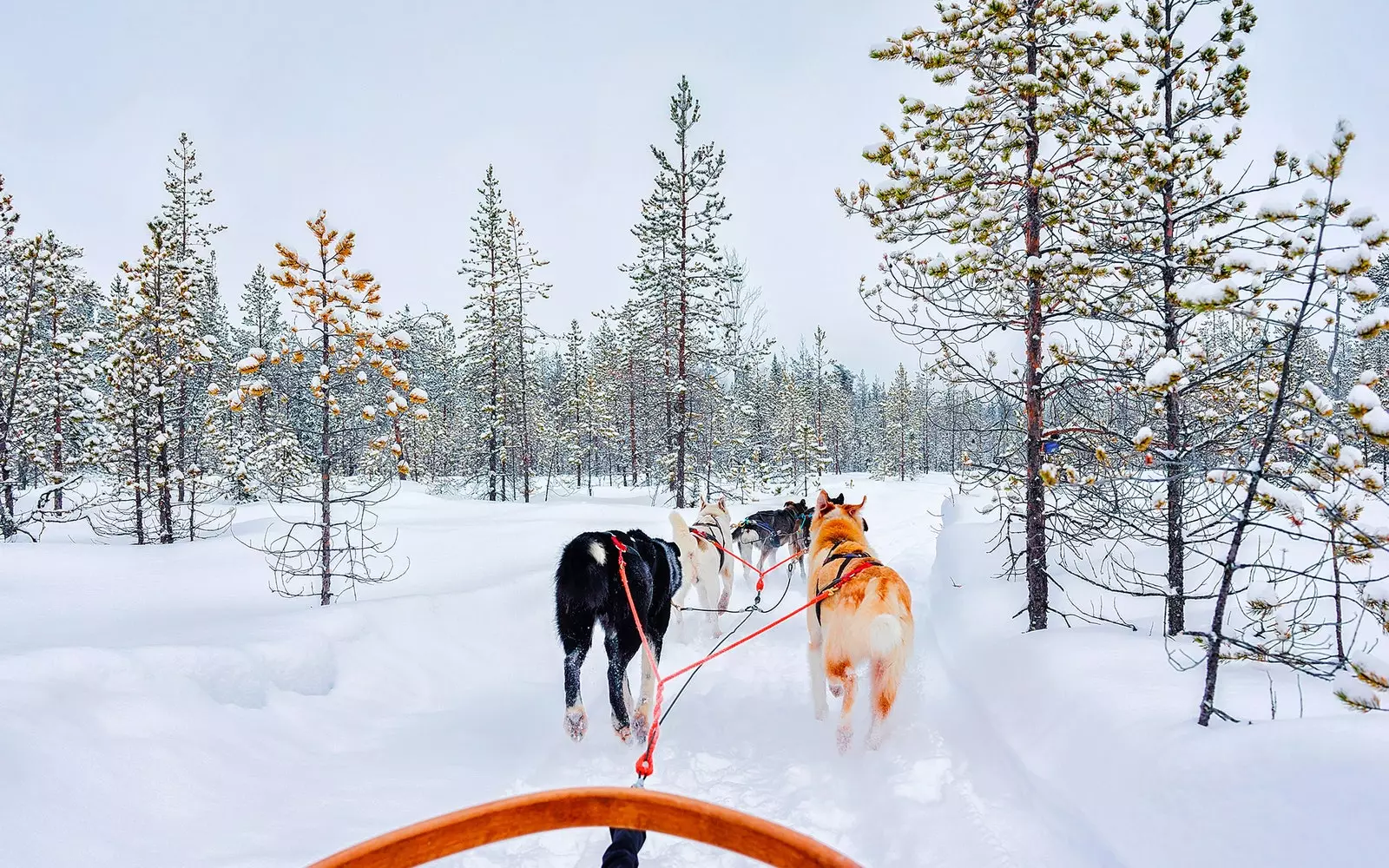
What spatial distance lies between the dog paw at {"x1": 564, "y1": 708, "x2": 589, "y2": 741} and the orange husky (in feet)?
6.23

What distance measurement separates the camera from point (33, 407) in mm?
18531

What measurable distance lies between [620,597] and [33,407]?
85.0 ft

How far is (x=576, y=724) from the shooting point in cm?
414

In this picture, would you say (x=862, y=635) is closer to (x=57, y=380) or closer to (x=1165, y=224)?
(x=1165, y=224)

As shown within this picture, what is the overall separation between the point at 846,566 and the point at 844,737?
1.27 meters

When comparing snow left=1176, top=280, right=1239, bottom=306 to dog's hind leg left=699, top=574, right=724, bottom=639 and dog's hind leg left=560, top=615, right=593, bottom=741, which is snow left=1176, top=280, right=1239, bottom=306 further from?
dog's hind leg left=699, top=574, right=724, bottom=639

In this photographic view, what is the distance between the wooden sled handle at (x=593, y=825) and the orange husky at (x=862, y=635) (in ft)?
8.50

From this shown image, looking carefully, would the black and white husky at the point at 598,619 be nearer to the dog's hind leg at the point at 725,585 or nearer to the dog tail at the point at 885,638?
the dog tail at the point at 885,638

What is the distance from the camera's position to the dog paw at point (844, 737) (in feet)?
13.3

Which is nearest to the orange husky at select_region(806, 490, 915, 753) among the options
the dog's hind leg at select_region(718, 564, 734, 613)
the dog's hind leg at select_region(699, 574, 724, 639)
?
the dog's hind leg at select_region(699, 574, 724, 639)

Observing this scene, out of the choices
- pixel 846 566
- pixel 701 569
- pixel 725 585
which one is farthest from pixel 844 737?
pixel 725 585

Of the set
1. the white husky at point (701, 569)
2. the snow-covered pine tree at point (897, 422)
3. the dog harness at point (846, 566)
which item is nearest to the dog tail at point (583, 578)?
the dog harness at point (846, 566)

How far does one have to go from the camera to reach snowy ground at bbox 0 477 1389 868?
2533 millimetres

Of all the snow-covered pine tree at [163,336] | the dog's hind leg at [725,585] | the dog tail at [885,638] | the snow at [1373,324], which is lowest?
the dog's hind leg at [725,585]
